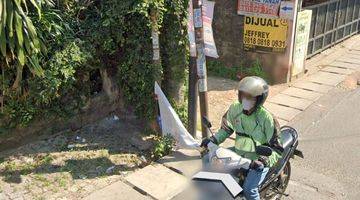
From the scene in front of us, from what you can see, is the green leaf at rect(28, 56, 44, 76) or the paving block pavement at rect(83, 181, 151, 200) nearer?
the paving block pavement at rect(83, 181, 151, 200)

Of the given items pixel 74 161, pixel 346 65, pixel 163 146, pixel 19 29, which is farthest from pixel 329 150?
pixel 346 65

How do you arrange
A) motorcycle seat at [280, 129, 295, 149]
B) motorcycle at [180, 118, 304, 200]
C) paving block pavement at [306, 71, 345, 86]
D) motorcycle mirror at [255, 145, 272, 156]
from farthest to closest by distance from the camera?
paving block pavement at [306, 71, 345, 86] < motorcycle seat at [280, 129, 295, 149] < motorcycle mirror at [255, 145, 272, 156] < motorcycle at [180, 118, 304, 200]

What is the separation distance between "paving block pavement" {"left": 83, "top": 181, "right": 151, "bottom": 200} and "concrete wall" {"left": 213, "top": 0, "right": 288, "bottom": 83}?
5.44 m

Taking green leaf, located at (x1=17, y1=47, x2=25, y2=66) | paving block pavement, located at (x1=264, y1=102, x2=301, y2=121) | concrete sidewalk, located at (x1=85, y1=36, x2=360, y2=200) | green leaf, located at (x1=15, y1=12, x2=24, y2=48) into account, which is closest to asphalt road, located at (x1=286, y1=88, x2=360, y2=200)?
paving block pavement, located at (x1=264, y1=102, x2=301, y2=121)

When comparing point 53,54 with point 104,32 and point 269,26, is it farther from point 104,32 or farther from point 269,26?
point 269,26

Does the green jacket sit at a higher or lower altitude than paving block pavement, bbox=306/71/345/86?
higher

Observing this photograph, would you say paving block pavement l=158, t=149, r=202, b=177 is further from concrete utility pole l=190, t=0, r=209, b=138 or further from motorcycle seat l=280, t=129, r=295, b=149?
motorcycle seat l=280, t=129, r=295, b=149

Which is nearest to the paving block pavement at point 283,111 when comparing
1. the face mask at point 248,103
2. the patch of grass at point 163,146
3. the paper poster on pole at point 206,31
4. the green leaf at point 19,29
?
the paper poster on pole at point 206,31

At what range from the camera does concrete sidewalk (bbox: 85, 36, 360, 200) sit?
5.24 metres

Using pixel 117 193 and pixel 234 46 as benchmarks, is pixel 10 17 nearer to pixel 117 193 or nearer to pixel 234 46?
pixel 117 193

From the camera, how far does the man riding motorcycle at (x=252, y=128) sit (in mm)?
4000

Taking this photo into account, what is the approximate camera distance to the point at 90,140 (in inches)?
249

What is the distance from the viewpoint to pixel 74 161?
18.9 feet

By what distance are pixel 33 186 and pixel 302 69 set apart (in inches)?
288
